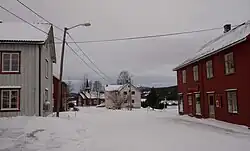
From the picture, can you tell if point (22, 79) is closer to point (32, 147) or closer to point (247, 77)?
point (32, 147)

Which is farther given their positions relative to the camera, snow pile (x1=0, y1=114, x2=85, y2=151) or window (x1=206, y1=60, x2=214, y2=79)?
window (x1=206, y1=60, x2=214, y2=79)

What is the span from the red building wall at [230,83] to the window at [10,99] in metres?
14.7

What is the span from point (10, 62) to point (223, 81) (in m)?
15.3

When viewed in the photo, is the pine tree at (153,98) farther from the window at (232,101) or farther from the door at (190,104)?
the window at (232,101)

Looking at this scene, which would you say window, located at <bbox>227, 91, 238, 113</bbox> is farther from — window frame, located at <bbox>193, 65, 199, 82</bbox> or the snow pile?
the snow pile

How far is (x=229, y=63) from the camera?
24.1 meters

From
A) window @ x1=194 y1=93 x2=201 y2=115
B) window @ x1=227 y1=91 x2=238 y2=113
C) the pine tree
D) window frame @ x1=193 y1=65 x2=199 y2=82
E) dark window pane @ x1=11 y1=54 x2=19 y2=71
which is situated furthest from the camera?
the pine tree

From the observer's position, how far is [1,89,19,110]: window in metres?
24.5

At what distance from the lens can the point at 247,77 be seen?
2105 cm

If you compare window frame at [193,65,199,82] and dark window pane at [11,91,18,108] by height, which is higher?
window frame at [193,65,199,82]

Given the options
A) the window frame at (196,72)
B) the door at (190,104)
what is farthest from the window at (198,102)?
the door at (190,104)

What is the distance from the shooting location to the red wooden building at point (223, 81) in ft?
70.8

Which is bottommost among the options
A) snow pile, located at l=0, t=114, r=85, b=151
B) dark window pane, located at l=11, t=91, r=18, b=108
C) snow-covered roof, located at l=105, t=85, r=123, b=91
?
snow pile, located at l=0, t=114, r=85, b=151

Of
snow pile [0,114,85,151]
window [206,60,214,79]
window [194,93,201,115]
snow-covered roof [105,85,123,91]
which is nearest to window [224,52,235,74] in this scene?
window [206,60,214,79]
